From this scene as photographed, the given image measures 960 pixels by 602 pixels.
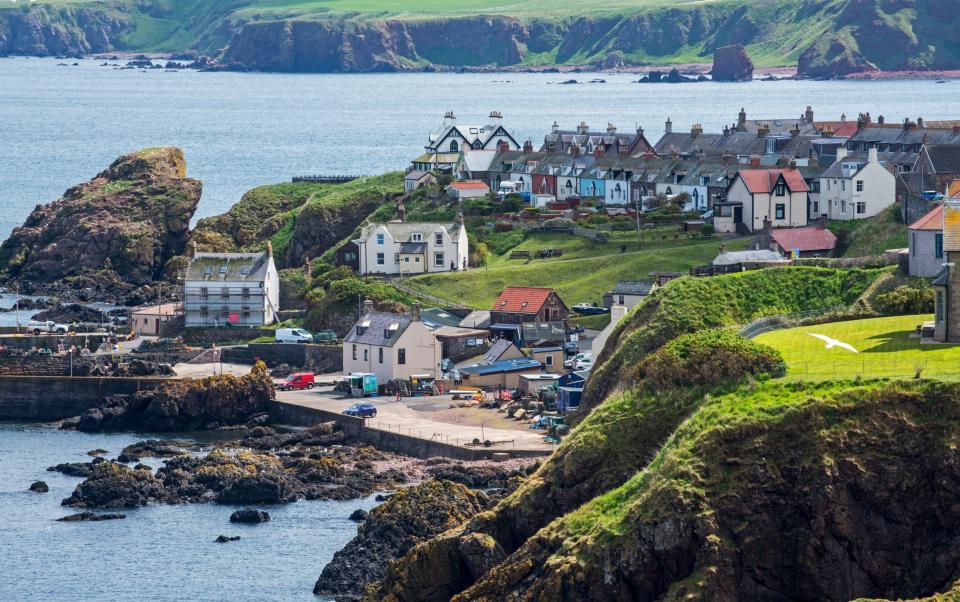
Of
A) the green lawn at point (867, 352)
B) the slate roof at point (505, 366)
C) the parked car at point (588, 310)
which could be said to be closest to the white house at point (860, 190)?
the parked car at point (588, 310)

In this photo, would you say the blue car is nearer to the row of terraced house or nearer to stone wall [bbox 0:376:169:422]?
stone wall [bbox 0:376:169:422]

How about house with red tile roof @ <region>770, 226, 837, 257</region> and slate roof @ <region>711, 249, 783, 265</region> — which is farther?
house with red tile roof @ <region>770, 226, 837, 257</region>

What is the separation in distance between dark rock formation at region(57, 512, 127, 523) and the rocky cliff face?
63.2 meters

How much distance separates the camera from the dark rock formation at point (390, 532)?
64375 millimetres

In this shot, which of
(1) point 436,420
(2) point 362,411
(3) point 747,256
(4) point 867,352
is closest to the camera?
(4) point 867,352

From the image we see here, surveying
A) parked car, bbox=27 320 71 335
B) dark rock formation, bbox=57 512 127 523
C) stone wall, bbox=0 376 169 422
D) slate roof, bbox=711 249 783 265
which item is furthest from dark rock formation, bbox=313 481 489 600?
parked car, bbox=27 320 71 335

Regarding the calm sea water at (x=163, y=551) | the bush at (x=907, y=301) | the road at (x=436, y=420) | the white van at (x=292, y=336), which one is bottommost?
the calm sea water at (x=163, y=551)

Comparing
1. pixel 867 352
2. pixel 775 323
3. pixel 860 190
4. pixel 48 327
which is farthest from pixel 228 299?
pixel 867 352

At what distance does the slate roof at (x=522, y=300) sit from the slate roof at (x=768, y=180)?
62.7ft

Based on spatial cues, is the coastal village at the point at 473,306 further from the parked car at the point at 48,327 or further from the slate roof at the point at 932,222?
the parked car at the point at 48,327

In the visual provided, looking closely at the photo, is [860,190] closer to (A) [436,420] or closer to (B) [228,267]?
(B) [228,267]

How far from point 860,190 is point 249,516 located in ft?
189

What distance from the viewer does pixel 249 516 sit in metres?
75.0

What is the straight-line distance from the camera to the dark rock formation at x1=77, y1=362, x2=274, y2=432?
310 feet
